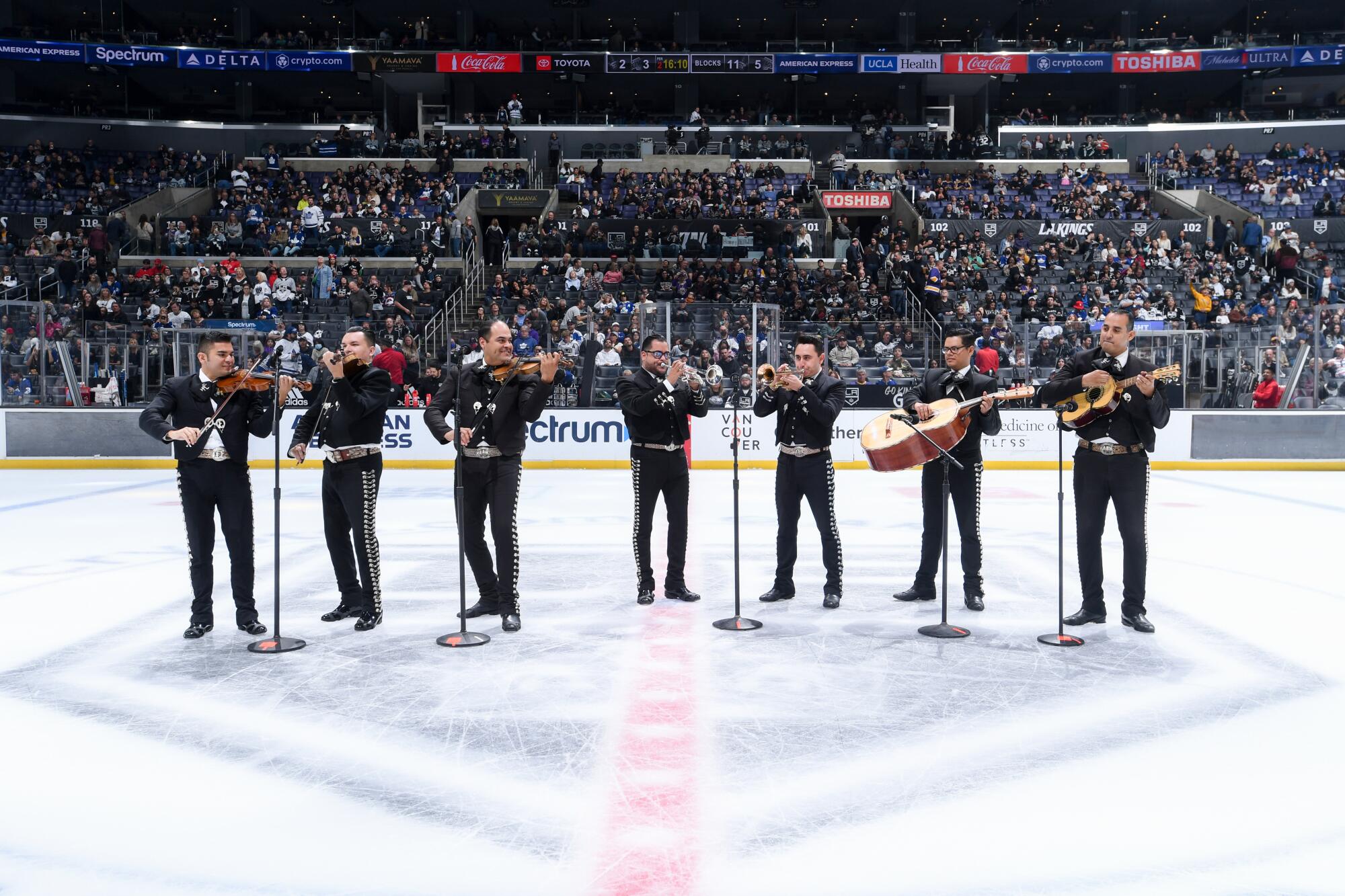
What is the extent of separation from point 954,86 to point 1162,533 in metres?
36.8

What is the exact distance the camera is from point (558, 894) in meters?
3.39

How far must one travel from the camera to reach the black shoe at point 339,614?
7094mm

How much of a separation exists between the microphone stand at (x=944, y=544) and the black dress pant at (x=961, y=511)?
0.39 feet

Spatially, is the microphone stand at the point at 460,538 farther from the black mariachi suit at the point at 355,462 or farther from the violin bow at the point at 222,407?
the violin bow at the point at 222,407

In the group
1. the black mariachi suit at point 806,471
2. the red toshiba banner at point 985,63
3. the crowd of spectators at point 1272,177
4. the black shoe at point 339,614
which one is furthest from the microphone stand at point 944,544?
the red toshiba banner at point 985,63

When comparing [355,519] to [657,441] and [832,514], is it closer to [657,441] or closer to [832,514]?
[657,441]

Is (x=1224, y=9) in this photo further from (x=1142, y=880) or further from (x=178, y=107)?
(x=1142, y=880)

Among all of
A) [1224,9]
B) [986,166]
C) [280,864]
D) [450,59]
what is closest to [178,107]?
[450,59]

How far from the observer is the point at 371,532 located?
682 cm

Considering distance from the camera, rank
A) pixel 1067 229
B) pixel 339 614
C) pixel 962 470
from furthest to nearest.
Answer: pixel 1067 229, pixel 962 470, pixel 339 614

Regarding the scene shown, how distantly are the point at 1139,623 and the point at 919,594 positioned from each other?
1.53 metres

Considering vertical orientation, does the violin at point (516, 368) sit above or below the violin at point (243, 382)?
above

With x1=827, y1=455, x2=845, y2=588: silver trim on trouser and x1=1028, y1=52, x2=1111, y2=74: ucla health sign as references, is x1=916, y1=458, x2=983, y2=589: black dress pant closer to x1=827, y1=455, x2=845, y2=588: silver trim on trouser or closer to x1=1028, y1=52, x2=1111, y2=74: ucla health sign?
x1=827, y1=455, x2=845, y2=588: silver trim on trouser

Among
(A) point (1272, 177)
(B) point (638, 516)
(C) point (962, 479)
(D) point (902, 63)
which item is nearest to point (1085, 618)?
(C) point (962, 479)
